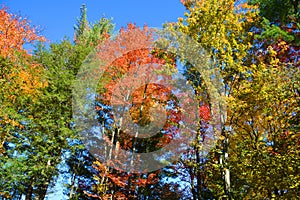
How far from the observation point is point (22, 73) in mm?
13273

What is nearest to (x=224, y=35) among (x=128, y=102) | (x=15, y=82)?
(x=128, y=102)

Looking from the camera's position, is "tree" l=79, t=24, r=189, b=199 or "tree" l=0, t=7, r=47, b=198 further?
"tree" l=79, t=24, r=189, b=199

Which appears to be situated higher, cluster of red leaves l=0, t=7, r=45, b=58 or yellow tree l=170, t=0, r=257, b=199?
cluster of red leaves l=0, t=7, r=45, b=58

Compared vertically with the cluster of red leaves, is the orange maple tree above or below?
below

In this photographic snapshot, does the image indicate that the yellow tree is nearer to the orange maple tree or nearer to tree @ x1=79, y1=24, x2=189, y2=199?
tree @ x1=79, y1=24, x2=189, y2=199

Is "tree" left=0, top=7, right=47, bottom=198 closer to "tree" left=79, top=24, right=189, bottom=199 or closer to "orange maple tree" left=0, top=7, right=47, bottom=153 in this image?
"orange maple tree" left=0, top=7, right=47, bottom=153

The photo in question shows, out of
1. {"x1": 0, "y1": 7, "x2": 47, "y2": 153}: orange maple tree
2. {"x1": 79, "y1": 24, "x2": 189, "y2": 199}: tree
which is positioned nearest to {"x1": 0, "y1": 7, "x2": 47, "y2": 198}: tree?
{"x1": 0, "y1": 7, "x2": 47, "y2": 153}: orange maple tree

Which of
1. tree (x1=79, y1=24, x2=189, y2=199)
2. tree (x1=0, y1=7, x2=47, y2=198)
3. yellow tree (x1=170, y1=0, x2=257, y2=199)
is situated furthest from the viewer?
tree (x1=79, y1=24, x2=189, y2=199)

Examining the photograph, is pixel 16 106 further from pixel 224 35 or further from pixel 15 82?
pixel 224 35

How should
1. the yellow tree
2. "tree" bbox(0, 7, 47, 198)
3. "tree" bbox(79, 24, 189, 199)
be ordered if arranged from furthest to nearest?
"tree" bbox(79, 24, 189, 199), "tree" bbox(0, 7, 47, 198), the yellow tree

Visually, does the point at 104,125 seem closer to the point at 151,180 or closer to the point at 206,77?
the point at 151,180

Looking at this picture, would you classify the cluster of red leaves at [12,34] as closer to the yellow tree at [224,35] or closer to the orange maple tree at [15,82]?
the orange maple tree at [15,82]

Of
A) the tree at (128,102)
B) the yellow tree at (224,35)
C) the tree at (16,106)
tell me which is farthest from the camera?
the tree at (128,102)

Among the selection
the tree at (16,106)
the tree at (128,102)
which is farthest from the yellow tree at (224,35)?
the tree at (16,106)
